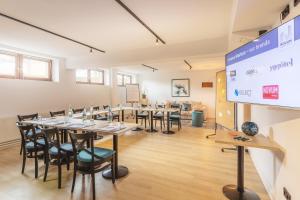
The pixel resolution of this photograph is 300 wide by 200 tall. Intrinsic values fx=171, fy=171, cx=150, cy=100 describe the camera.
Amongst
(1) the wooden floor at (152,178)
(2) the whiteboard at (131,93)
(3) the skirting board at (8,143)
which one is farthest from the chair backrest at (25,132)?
(2) the whiteboard at (131,93)

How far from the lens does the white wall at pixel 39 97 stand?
14.6 feet

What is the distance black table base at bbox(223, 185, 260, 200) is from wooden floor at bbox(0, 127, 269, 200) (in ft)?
0.30

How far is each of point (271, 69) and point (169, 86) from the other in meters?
8.58

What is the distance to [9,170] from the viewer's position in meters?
3.07

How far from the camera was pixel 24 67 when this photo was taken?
5055 mm

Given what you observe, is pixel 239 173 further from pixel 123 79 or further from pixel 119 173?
pixel 123 79

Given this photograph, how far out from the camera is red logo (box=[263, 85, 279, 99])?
5.05 ft

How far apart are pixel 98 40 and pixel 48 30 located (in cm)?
110

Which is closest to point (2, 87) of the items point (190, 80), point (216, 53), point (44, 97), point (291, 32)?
point (44, 97)

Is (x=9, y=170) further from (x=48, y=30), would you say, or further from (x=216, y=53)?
(x=216, y=53)

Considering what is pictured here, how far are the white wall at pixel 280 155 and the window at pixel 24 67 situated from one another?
5955mm

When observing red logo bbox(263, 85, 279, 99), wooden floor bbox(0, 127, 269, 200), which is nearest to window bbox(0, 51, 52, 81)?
wooden floor bbox(0, 127, 269, 200)

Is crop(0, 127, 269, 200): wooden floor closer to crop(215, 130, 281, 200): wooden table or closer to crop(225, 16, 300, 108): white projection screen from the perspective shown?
crop(215, 130, 281, 200): wooden table

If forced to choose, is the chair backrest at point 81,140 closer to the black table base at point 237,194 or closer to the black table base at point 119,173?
the black table base at point 119,173
